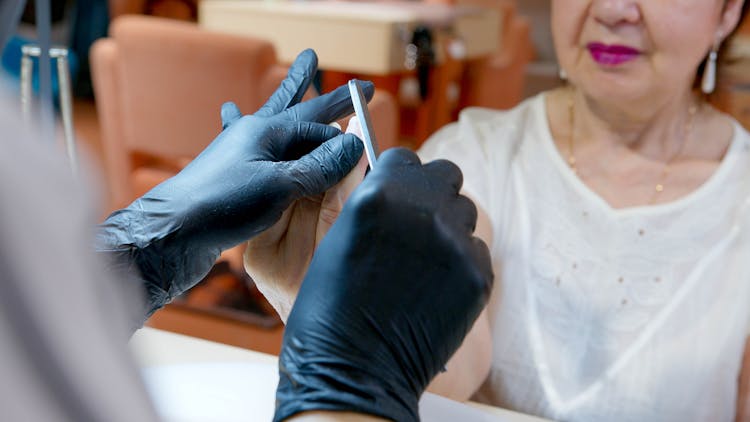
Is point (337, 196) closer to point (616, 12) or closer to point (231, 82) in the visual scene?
point (616, 12)

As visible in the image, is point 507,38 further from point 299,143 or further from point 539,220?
point 299,143

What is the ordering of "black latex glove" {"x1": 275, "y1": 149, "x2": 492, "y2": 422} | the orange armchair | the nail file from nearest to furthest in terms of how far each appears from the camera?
"black latex glove" {"x1": 275, "y1": 149, "x2": 492, "y2": 422} < the nail file < the orange armchair

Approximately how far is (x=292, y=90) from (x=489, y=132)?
46 cm

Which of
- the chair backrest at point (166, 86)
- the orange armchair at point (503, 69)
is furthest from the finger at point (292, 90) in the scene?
Result: the orange armchair at point (503, 69)

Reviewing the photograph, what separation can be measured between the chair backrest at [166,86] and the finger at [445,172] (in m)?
1.06

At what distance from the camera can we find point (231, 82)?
1789mm

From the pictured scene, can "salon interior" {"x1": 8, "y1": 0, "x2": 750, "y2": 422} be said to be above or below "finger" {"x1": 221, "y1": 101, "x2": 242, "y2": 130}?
below

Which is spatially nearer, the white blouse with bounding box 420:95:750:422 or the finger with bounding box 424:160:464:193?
the finger with bounding box 424:160:464:193

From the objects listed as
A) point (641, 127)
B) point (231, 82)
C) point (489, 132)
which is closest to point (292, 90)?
point (489, 132)

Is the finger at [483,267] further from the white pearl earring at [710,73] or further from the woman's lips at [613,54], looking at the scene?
the white pearl earring at [710,73]

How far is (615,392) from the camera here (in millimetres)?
1054

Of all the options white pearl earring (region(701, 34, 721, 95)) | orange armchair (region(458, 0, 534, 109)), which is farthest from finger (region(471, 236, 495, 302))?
orange armchair (region(458, 0, 534, 109))

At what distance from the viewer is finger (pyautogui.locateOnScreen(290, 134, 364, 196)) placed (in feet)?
2.30

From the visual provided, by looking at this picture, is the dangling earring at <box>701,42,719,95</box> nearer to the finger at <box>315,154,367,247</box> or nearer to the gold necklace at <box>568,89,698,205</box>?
the gold necklace at <box>568,89,698,205</box>
